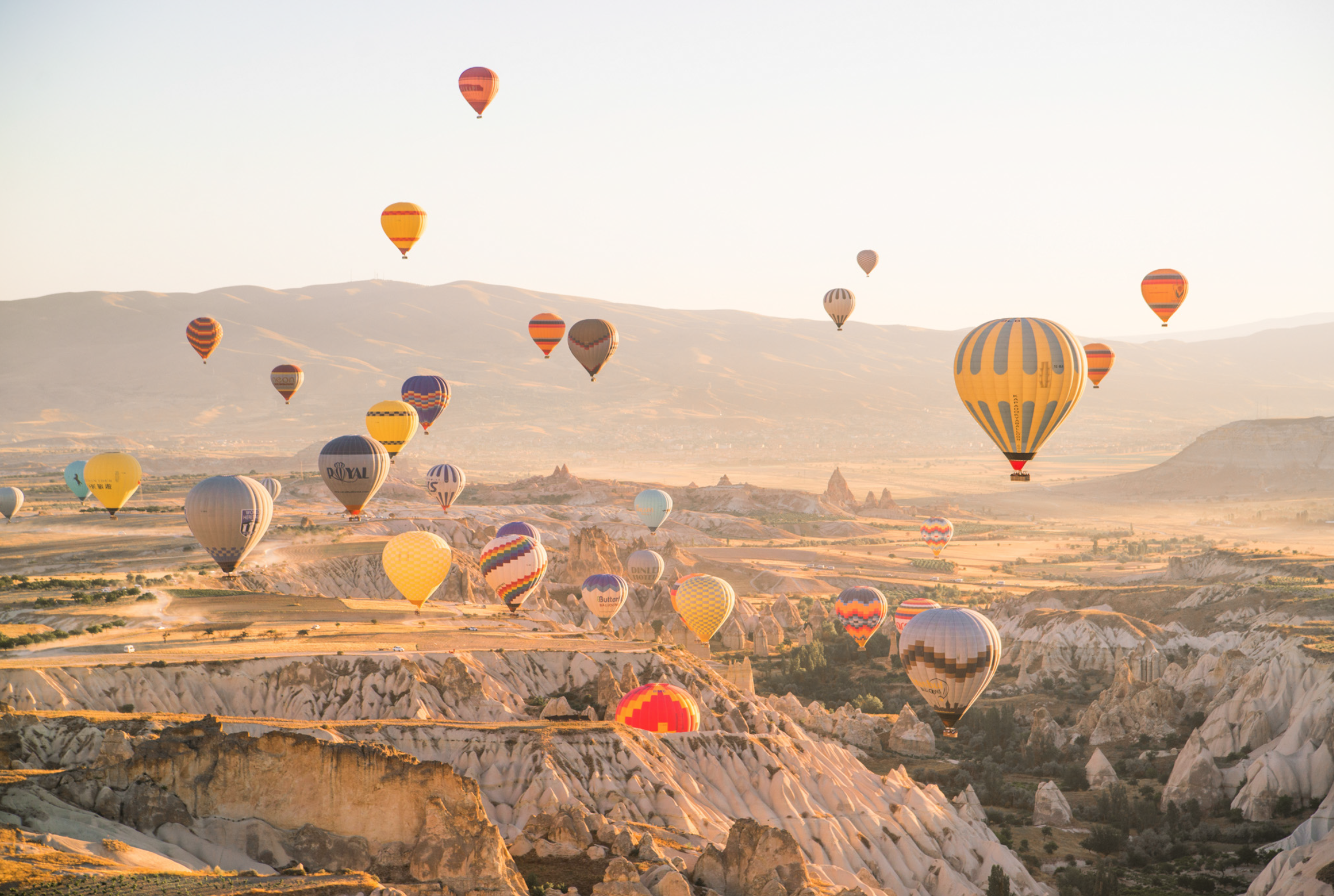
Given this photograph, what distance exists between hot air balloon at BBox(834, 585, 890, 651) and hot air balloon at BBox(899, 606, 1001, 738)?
97.2 ft

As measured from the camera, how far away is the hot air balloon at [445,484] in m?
95.4

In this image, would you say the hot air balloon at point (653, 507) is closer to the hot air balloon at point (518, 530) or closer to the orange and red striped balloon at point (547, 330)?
the orange and red striped balloon at point (547, 330)

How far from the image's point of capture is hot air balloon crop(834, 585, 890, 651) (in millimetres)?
78562

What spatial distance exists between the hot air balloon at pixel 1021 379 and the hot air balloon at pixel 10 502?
3048 inches

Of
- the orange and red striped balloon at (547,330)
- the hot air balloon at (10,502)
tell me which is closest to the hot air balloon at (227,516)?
the orange and red striped balloon at (547,330)

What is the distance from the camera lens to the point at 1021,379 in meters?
48.3

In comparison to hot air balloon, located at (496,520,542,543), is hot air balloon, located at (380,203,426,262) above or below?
above

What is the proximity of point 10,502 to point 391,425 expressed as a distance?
35489 mm

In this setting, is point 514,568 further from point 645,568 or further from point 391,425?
point 645,568

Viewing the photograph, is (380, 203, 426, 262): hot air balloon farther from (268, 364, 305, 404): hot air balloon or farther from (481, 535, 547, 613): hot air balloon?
(268, 364, 305, 404): hot air balloon

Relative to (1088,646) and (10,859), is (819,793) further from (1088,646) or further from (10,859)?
(1088,646)

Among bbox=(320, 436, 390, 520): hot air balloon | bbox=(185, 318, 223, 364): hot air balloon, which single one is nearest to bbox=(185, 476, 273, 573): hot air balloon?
bbox=(320, 436, 390, 520): hot air balloon

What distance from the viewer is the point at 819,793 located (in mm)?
41531

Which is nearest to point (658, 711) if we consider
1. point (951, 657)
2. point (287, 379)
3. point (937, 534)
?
point (951, 657)
